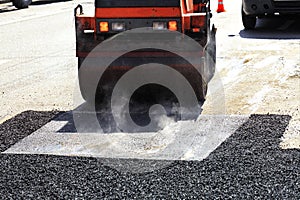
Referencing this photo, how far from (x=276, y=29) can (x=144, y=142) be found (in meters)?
7.84

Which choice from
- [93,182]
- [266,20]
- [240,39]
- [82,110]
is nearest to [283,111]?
[82,110]

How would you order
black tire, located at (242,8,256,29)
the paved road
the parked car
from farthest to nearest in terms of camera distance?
black tire, located at (242,8,256,29), the parked car, the paved road

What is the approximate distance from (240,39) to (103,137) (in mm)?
6355

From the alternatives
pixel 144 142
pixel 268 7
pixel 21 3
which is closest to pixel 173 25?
pixel 144 142

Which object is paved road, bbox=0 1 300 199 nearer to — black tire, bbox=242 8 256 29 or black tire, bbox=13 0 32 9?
black tire, bbox=242 8 256 29

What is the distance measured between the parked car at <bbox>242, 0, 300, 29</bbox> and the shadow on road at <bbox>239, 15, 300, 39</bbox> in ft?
1.32

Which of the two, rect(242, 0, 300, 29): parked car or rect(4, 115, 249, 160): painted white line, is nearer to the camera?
rect(4, 115, 249, 160): painted white line

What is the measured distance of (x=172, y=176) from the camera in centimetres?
541

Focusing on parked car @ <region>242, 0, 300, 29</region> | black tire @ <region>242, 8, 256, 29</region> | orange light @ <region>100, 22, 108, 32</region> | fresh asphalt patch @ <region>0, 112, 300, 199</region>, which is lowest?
fresh asphalt patch @ <region>0, 112, 300, 199</region>

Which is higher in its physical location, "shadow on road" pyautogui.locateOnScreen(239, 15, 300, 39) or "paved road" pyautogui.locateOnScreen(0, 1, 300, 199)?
"shadow on road" pyautogui.locateOnScreen(239, 15, 300, 39)

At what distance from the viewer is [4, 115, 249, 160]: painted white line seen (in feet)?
19.9

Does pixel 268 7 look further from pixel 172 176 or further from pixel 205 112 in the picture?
pixel 172 176

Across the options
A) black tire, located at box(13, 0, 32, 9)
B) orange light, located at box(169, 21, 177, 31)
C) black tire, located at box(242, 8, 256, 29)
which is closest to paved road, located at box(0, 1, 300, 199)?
black tire, located at box(242, 8, 256, 29)

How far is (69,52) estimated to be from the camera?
11.8 meters
